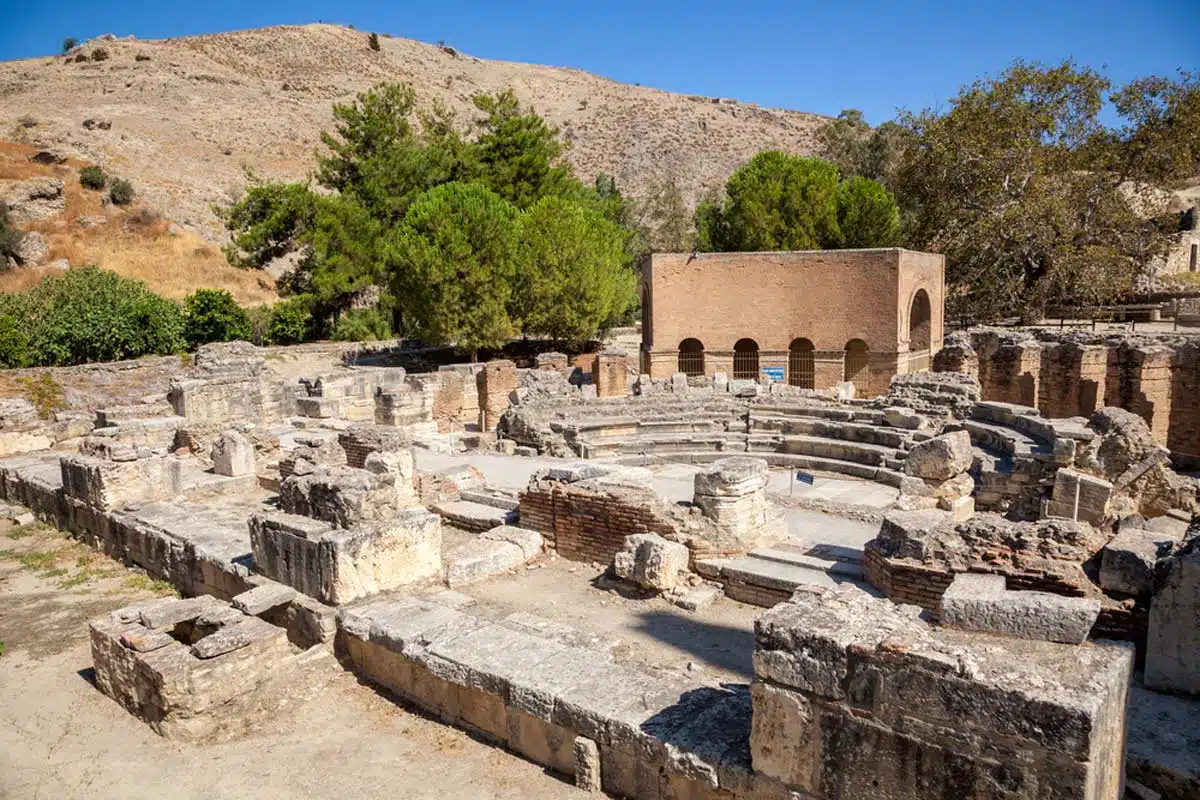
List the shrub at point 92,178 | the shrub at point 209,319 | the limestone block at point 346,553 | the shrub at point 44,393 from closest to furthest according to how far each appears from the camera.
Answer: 1. the limestone block at point 346,553
2. the shrub at point 44,393
3. the shrub at point 209,319
4. the shrub at point 92,178

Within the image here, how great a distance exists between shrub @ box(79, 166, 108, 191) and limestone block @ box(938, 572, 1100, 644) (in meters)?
50.7

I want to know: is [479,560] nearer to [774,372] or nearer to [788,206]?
[774,372]

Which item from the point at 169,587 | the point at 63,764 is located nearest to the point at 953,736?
the point at 63,764

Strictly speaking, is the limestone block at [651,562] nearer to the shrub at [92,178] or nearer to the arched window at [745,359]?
the arched window at [745,359]

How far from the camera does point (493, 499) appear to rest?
11.2 meters

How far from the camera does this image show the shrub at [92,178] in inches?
1730

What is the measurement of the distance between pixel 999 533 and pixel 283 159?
63.5m

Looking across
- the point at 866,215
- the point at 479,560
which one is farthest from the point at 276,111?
the point at 479,560

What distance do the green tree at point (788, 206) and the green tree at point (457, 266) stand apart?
1082 cm

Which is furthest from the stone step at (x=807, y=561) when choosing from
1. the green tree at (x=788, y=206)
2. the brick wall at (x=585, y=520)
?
the green tree at (x=788, y=206)

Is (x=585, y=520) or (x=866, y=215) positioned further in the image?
(x=866, y=215)

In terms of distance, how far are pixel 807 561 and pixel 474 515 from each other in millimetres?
4332

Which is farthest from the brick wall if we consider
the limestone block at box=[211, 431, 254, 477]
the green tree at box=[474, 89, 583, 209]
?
the green tree at box=[474, 89, 583, 209]

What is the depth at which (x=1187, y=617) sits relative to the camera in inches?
218
